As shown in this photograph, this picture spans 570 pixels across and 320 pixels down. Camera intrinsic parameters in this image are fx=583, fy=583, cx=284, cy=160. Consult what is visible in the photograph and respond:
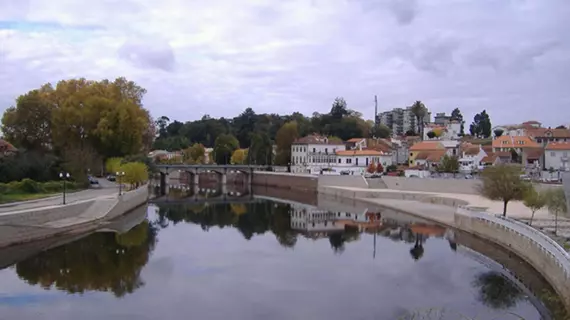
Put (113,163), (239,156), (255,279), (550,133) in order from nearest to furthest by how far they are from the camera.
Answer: (255,279), (113,163), (550,133), (239,156)

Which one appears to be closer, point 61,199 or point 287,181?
point 61,199

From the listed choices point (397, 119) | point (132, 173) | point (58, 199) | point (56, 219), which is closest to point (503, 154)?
point (132, 173)

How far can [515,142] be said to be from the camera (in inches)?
2911

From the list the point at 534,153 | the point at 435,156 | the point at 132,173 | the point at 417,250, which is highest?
the point at 534,153

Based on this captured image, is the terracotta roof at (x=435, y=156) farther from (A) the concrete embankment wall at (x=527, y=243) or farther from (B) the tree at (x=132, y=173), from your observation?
(B) the tree at (x=132, y=173)

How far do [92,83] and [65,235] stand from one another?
29.7 metres

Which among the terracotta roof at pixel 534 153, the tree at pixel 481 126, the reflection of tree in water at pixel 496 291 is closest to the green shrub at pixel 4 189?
the reflection of tree in water at pixel 496 291

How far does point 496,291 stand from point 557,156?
47.1 m

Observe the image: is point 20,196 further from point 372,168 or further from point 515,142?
point 515,142

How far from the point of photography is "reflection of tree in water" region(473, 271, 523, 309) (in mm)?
18587

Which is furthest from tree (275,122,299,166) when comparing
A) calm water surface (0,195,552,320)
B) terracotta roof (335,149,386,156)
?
calm water surface (0,195,552,320)

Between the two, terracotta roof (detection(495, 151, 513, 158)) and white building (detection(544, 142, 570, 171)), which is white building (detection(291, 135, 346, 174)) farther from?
white building (detection(544, 142, 570, 171))

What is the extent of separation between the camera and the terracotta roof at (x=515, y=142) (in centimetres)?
7306

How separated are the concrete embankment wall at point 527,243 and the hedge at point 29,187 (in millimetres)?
26613
